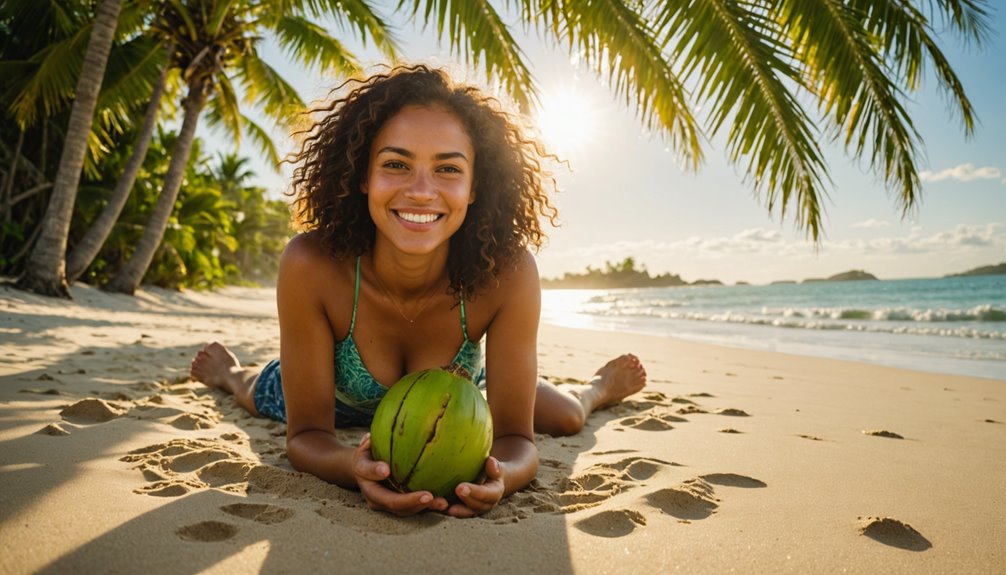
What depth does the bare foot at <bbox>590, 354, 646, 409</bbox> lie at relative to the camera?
10.7 ft

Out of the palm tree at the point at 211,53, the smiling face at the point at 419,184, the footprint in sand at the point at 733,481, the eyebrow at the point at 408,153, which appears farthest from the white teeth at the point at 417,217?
the palm tree at the point at 211,53

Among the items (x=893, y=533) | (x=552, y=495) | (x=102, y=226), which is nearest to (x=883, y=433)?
(x=893, y=533)

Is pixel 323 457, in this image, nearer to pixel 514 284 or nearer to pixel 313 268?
pixel 313 268

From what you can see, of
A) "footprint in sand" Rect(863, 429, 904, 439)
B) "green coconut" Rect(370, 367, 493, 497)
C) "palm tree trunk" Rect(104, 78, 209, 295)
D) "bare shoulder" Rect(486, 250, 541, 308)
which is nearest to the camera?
"green coconut" Rect(370, 367, 493, 497)

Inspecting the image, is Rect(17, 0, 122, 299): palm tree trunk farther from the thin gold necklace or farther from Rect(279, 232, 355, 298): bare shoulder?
the thin gold necklace

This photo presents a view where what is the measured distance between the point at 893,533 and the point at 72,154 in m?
9.02

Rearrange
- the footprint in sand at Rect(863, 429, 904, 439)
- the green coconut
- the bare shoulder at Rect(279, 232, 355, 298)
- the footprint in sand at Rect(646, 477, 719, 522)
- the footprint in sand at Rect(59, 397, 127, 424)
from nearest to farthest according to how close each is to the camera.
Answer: the green coconut, the footprint in sand at Rect(646, 477, 719, 522), the bare shoulder at Rect(279, 232, 355, 298), the footprint in sand at Rect(59, 397, 127, 424), the footprint in sand at Rect(863, 429, 904, 439)

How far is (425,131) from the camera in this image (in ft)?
6.46

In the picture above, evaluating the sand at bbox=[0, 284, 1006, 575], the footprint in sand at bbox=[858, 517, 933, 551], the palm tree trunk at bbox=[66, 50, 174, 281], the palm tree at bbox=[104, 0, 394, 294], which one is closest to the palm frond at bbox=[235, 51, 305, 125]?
the palm tree at bbox=[104, 0, 394, 294]

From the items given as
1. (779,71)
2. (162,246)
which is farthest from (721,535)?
(162,246)

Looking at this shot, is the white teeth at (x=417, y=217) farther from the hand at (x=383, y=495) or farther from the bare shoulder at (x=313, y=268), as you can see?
the hand at (x=383, y=495)

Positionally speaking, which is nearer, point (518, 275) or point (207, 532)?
point (207, 532)

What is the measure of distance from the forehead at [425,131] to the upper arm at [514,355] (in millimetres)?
513

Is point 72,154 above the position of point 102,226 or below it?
above
